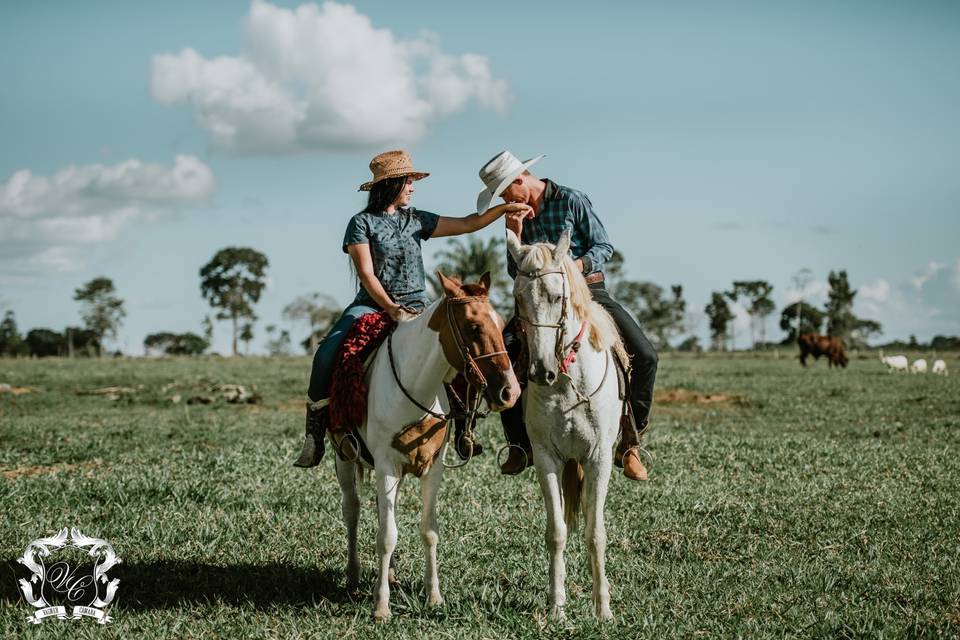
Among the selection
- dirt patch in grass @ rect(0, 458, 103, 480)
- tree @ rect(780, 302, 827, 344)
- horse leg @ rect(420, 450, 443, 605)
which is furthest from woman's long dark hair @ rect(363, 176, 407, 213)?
tree @ rect(780, 302, 827, 344)

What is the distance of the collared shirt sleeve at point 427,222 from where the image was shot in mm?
6695

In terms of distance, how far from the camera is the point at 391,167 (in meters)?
6.34

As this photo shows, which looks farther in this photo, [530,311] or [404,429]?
[404,429]

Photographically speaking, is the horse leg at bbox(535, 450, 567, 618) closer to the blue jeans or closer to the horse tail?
the horse tail

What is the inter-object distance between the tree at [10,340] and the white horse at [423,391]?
280ft

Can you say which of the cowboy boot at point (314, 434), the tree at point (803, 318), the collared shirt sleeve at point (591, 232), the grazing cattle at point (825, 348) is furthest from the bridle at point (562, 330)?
the tree at point (803, 318)

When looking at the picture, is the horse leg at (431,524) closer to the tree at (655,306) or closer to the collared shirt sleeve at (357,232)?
the collared shirt sleeve at (357,232)

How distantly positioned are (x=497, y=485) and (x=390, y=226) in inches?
179

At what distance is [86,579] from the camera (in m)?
6.59

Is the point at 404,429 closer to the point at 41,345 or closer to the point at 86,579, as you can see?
the point at 86,579

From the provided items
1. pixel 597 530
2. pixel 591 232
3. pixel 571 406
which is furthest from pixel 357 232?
pixel 597 530

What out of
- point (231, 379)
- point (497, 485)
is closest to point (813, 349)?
point (231, 379)

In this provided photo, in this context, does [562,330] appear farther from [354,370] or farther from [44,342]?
[44,342]

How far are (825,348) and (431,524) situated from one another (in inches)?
1727
